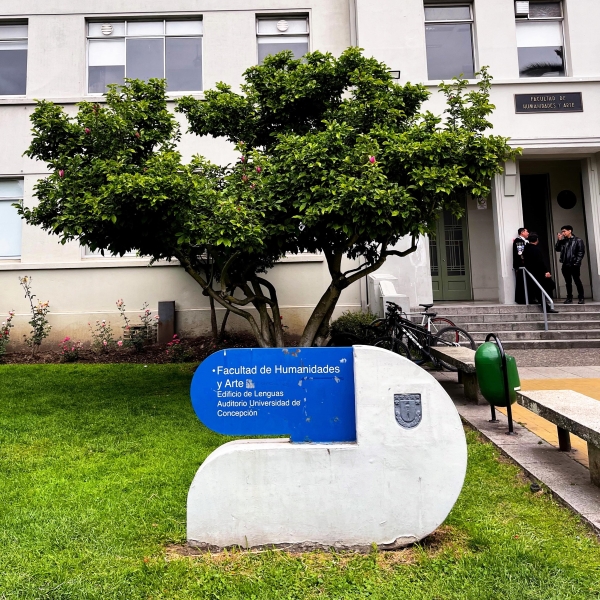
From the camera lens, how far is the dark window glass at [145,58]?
13047 mm

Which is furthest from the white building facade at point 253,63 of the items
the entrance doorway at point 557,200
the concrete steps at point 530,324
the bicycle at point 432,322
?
the bicycle at point 432,322

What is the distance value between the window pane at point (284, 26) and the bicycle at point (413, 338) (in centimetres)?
848

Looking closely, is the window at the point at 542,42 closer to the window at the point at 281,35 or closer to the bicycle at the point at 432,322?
the window at the point at 281,35

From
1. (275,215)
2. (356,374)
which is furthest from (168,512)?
(275,215)

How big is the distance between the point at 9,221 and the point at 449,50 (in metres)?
12.5

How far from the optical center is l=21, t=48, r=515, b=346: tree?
5.92m

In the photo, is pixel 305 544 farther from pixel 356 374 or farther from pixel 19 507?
pixel 19 507

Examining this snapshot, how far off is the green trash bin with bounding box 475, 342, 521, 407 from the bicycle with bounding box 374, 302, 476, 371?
2.34 metres

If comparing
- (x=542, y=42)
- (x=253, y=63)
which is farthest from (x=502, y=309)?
(x=253, y=63)

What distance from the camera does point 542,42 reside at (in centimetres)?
1300

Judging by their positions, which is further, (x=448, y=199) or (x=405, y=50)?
(x=405, y=50)

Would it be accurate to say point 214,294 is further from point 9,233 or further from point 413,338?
point 9,233

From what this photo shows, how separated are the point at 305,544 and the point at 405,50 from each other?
12.7m

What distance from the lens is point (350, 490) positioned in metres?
3.02
